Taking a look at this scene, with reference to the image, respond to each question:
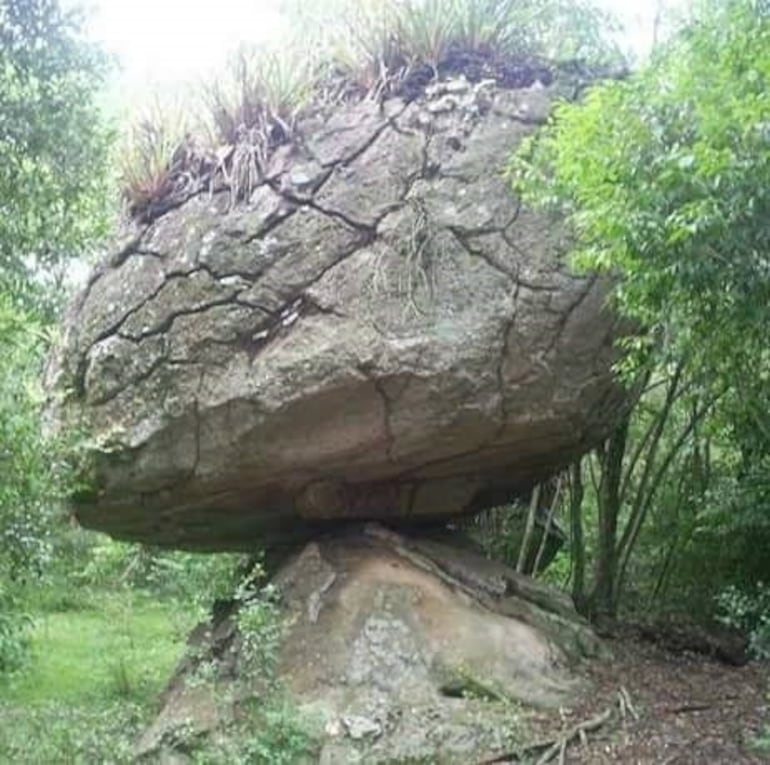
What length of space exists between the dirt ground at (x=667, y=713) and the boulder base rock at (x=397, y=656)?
0.17 metres

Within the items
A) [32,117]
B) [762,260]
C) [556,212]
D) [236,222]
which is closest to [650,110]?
[762,260]

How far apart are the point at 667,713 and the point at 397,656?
4.34 ft

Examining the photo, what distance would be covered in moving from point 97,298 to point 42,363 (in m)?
0.61

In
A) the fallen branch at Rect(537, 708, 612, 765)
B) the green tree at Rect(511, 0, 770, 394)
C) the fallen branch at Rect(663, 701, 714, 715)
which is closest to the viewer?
the green tree at Rect(511, 0, 770, 394)

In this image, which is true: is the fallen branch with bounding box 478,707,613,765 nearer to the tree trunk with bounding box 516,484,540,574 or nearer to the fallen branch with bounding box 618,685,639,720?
the fallen branch with bounding box 618,685,639,720

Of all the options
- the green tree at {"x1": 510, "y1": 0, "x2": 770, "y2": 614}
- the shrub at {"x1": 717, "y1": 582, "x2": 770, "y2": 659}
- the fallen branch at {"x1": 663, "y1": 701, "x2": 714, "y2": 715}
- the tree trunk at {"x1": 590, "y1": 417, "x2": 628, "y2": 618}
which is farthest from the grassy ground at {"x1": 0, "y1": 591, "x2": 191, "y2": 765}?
the green tree at {"x1": 510, "y1": 0, "x2": 770, "y2": 614}

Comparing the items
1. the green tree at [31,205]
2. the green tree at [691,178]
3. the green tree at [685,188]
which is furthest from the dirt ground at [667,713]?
the green tree at [31,205]

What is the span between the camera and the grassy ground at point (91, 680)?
5.48 meters

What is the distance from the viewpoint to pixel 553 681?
17.2 ft

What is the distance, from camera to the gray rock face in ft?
16.9

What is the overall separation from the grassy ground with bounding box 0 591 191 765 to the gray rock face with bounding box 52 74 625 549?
1.23 meters

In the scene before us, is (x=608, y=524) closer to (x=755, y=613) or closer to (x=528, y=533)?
(x=528, y=533)

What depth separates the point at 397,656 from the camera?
5102 millimetres

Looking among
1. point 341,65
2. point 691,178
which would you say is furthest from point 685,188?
point 341,65
